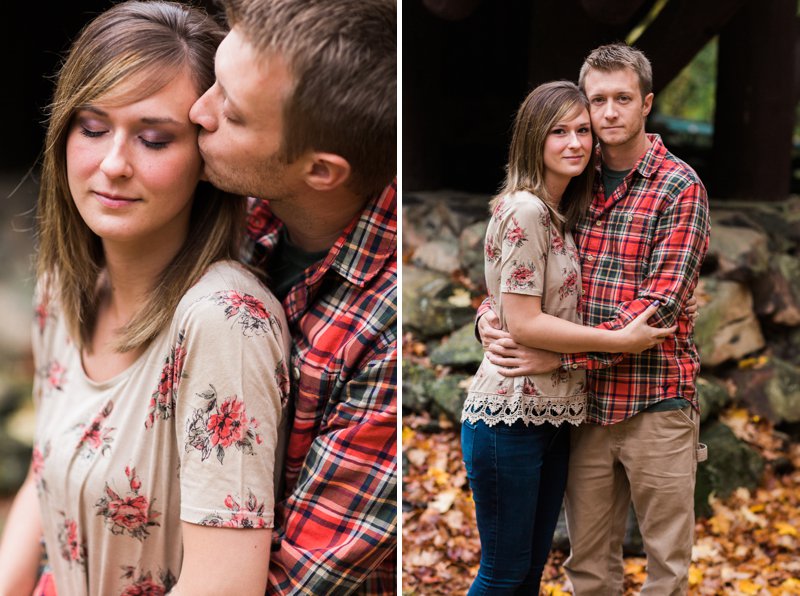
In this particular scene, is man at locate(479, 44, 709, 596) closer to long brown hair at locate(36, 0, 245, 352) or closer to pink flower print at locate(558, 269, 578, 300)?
pink flower print at locate(558, 269, 578, 300)

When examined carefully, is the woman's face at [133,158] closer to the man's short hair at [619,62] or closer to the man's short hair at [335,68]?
the man's short hair at [335,68]

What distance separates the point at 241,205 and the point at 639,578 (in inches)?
42.6

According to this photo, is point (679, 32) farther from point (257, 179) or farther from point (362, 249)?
point (257, 179)

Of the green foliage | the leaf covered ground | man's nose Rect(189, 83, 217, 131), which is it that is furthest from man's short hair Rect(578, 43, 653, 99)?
the leaf covered ground

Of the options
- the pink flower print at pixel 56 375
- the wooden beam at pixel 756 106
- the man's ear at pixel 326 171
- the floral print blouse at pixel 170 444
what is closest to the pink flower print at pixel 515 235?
the man's ear at pixel 326 171

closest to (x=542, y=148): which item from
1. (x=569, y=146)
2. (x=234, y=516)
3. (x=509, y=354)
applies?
(x=569, y=146)

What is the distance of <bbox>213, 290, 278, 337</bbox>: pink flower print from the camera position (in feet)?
4.36

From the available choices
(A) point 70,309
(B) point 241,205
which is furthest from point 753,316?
(A) point 70,309

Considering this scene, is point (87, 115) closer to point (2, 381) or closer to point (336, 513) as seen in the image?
point (336, 513)

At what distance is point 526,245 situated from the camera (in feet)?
5.00

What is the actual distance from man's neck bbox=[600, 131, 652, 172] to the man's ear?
0.46 meters

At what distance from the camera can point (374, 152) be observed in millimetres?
1416

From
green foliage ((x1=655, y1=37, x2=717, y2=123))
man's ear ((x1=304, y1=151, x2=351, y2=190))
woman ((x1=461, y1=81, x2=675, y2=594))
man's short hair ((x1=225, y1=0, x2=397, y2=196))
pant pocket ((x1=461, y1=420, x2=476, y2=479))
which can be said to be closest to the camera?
man's short hair ((x1=225, y1=0, x2=397, y2=196))

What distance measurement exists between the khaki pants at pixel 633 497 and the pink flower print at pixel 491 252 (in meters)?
0.37
